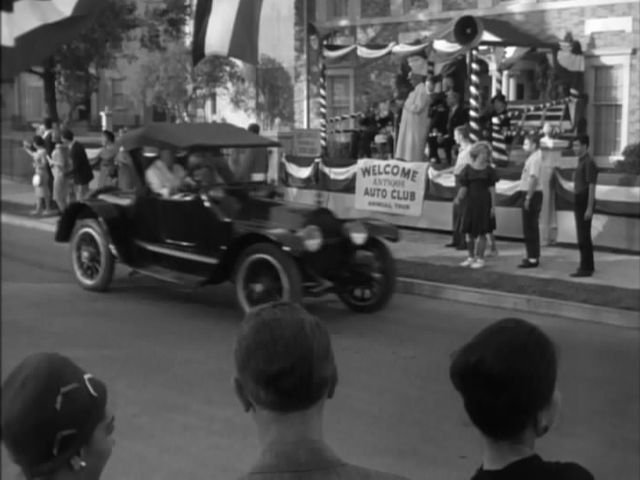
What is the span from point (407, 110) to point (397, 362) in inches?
88.9

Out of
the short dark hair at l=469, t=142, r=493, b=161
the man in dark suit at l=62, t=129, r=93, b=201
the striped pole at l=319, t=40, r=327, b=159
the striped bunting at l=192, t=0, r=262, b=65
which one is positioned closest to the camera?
the man in dark suit at l=62, t=129, r=93, b=201

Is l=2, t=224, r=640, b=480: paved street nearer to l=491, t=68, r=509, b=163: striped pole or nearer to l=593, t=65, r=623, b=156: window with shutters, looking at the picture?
l=593, t=65, r=623, b=156: window with shutters

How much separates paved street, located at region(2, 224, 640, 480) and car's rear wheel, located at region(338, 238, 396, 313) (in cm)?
11

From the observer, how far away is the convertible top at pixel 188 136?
125 inches

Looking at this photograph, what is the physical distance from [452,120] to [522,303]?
1654 millimetres

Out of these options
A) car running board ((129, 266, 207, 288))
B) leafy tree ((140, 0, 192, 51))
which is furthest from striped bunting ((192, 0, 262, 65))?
car running board ((129, 266, 207, 288))

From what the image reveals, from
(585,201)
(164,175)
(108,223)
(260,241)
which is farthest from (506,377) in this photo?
(585,201)

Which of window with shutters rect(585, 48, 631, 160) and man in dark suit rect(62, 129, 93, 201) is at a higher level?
window with shutters rect(585, 48, 631, 160)

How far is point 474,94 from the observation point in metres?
11.4

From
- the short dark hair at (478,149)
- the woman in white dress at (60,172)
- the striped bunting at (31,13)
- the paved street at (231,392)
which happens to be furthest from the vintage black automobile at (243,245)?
the striped bunting at (31,13)

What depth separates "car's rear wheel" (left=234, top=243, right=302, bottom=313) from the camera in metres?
6.81

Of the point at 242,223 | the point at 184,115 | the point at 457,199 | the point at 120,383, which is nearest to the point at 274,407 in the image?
the point at 184,115

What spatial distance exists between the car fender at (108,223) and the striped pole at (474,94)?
5.26 metres

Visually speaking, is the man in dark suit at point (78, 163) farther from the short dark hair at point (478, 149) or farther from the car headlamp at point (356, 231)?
the short dark hair at point (478, 149)
